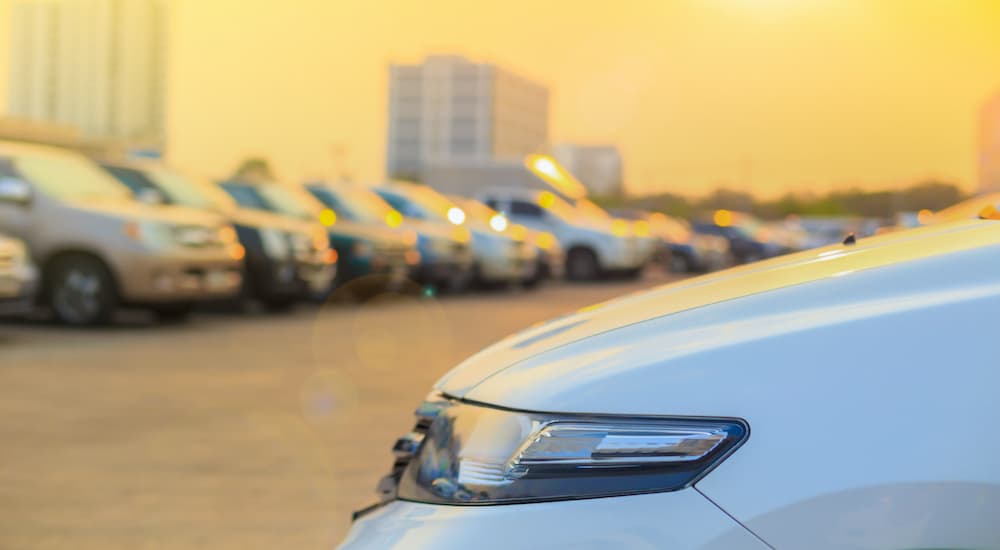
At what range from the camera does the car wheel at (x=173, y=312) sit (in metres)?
11.5

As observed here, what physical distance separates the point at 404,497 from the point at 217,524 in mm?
2617

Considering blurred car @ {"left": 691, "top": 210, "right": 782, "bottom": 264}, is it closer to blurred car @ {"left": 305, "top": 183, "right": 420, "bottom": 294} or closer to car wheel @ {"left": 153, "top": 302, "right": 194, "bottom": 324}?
blurred car @ {"left": 305, "top": 183, "right": 420, "bottom": 294}

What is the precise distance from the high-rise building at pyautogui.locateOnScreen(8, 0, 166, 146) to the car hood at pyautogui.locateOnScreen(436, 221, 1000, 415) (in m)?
87.5

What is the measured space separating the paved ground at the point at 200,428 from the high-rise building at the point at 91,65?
79.0m

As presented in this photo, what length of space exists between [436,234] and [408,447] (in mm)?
14514

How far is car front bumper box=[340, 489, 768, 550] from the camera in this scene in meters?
1.58

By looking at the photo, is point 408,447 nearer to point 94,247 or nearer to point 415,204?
point 94,247

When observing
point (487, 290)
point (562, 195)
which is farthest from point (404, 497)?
point (562, 195)

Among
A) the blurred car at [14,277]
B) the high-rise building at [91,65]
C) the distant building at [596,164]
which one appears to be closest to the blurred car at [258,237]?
the blurred car at [14,277]

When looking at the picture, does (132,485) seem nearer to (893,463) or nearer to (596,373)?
(596,373)

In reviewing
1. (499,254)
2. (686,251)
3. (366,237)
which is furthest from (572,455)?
(686,251)

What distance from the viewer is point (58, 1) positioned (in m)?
89.9

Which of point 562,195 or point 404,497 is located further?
point 562,195

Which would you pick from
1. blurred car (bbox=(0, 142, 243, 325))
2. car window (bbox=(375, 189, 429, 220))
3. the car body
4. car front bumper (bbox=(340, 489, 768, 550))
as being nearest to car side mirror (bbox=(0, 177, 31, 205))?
blurred car (bbox=(0, 142, 243, 325))
